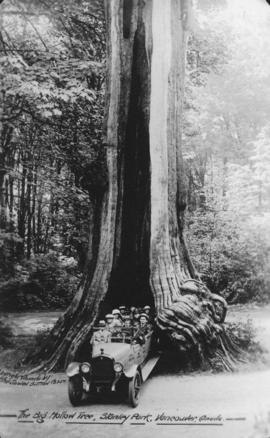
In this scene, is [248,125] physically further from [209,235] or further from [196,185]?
[209,235]

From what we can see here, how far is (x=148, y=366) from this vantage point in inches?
104

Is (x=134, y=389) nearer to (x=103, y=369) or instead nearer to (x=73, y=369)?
(x=103, y=369)

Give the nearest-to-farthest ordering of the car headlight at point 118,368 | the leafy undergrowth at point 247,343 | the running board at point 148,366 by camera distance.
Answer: the car headlight at point 118,368 → the running board at point 148,366 → the leafy undergrowth at point 247,343

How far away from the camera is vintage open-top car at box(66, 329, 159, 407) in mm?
2502

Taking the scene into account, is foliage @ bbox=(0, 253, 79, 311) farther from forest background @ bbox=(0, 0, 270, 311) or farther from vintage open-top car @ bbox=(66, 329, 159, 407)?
vintage open-top car @ bbox=(66, 329, 159, 407)

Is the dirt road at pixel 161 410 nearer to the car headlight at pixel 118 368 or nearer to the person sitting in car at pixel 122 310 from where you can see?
the car headlight at pixel 118 368

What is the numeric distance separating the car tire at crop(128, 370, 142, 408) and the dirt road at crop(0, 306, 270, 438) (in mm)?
34

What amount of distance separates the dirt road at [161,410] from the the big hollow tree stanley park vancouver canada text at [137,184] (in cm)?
4

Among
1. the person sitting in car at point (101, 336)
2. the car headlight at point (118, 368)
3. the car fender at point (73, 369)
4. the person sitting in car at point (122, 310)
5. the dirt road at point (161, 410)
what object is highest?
the person sitting in car at point (122, 310)

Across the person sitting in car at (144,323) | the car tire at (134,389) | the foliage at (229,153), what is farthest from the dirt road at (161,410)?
the foliage at (229,153)

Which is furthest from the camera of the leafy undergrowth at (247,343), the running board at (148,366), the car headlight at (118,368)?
the leafy undergrowth at (247,343)

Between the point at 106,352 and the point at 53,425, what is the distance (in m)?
0.48

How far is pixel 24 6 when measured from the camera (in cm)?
291

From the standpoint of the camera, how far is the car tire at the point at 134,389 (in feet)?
8.21
